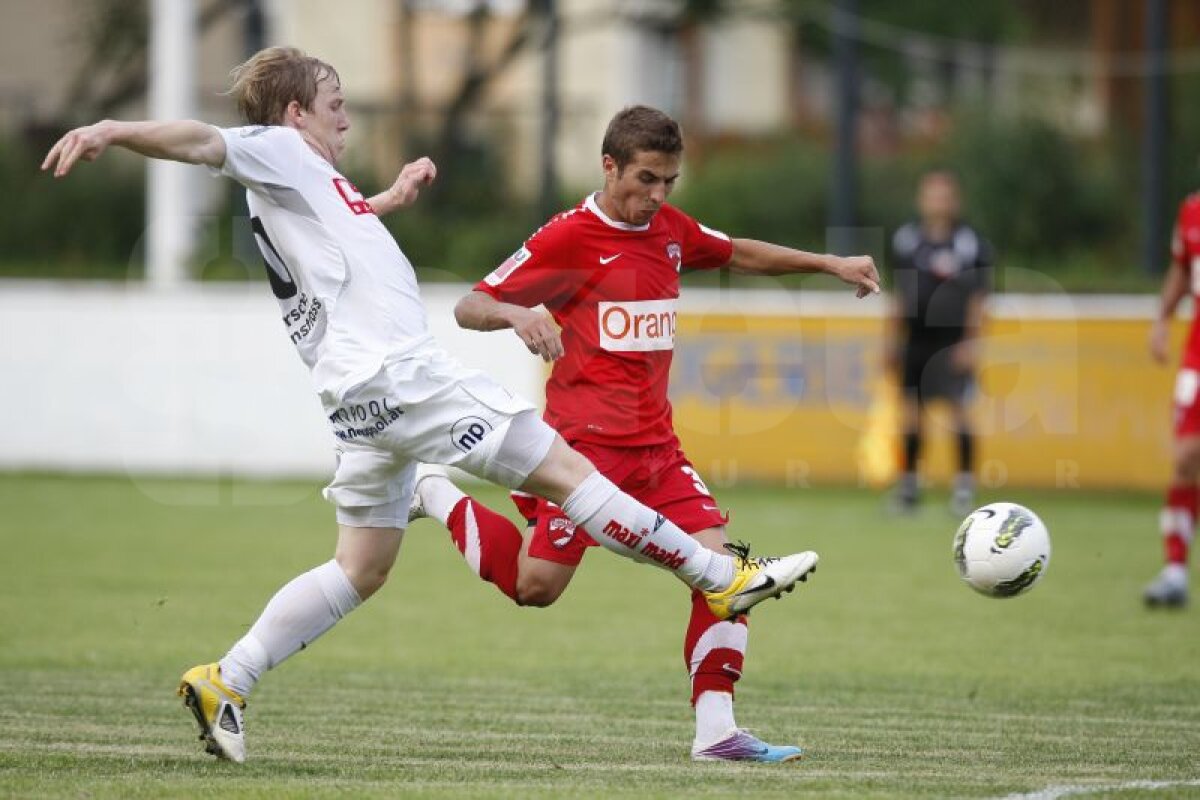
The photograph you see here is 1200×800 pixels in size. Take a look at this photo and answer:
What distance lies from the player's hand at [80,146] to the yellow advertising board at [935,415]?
1183 centimetres

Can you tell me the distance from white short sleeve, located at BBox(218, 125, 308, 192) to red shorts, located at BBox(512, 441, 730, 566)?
1.36m

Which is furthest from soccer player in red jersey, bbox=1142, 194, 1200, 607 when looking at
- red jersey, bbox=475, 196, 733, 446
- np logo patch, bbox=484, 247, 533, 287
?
np logo patch, bbox=484, 247, 533, 287

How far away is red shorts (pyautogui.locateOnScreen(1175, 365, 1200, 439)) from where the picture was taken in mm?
10320

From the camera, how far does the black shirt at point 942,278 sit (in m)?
15.3

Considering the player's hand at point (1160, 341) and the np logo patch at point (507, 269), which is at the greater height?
the np logo patch at point (507, 269)

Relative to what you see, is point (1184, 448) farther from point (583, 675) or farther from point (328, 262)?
point (328, 262)

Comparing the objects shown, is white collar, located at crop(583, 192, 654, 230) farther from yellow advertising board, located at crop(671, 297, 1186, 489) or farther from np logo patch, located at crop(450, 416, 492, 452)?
yellow advertising board, located at crop(671, 297, 1186, 489)

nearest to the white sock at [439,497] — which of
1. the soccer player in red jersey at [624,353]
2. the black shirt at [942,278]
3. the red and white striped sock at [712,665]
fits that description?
the soccer player in red jersey at [624,353]

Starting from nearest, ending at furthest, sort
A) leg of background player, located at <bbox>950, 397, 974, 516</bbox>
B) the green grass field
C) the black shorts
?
the green grass field → leg of background player, located at <bbox>950, 397, 974, 516</bbox> → the black shorts

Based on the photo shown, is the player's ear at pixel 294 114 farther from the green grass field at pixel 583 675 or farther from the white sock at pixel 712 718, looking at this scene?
the white sock at pixel 712 718

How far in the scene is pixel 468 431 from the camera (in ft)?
18.4

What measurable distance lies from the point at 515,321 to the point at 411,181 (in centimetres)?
83

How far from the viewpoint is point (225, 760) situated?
19.1ft

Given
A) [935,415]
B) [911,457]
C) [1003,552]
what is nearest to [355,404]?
[1003,552]
